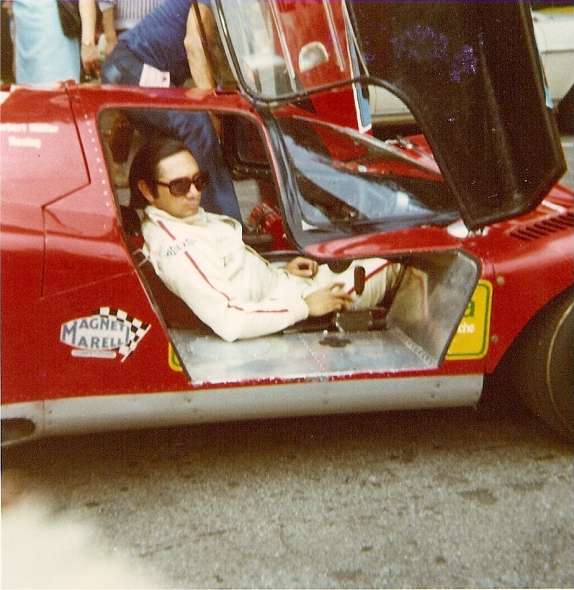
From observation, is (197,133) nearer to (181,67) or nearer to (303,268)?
(181,67)

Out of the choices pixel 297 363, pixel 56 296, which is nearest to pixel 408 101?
pixel 297 363

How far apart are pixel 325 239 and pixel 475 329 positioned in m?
0.51

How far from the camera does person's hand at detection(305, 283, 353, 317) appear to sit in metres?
2.89

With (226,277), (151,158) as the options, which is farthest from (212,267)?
(151,158)

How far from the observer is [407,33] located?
2.25 meters

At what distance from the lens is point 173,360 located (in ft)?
8.00

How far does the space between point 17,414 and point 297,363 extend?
0.80 m

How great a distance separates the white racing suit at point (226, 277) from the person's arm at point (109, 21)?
44.4 inches

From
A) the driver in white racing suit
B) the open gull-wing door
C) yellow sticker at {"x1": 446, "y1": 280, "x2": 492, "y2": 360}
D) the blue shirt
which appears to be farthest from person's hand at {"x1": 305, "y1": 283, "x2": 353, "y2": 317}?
the blue shirt

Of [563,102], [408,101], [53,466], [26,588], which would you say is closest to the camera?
[26,588]

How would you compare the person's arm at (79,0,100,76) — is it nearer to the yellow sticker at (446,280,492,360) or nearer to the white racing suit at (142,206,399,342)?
the white racing suit at (142,206,399,342)

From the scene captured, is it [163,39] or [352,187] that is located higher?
[163,39]

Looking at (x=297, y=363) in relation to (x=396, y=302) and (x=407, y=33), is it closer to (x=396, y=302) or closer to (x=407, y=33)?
(x=396, y=302)

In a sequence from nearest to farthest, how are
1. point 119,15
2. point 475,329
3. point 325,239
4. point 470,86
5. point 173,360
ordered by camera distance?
point 470,86, point 173,360, point 475,329, point 325,239, point 119,15
